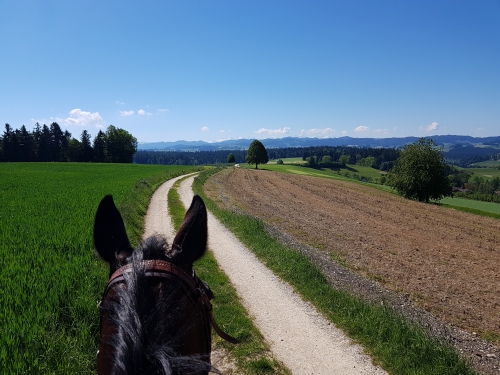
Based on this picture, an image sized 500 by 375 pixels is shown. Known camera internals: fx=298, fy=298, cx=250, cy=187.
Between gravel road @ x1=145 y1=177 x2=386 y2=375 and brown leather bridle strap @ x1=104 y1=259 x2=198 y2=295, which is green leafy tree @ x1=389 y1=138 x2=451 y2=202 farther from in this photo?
brown leather bridle strap @ x1=104 y1=259 x2=198 y2=295

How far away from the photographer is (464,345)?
243 inches

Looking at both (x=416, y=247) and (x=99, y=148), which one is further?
(x=99, y=148)

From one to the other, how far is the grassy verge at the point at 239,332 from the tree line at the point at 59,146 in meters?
79.0

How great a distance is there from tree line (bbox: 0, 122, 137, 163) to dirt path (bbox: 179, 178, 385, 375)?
7861 cm

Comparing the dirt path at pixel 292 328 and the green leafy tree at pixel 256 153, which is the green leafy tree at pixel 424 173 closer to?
the dirt path at pixel 292 328

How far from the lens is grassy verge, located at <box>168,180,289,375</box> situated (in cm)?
492

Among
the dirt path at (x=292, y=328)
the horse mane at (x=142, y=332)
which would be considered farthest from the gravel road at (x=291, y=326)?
the horse mane at (x=142, y=332)

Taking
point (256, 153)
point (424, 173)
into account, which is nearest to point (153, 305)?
point (424, 173)

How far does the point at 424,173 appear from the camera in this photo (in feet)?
114

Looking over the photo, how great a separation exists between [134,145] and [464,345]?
302ft

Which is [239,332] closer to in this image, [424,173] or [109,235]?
[109,235]

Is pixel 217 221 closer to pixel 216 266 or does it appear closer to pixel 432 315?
pixel 216 266

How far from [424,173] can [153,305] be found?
39386 mm

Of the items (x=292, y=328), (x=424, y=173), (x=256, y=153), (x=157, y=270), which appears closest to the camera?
(x=157, y=270)
